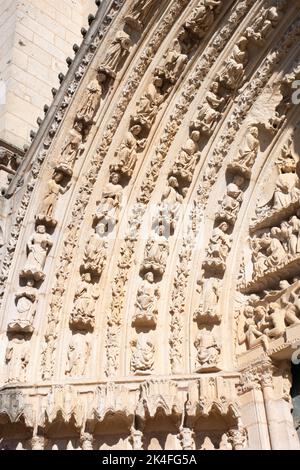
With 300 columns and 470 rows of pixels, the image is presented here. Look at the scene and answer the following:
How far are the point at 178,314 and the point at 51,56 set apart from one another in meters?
5.26

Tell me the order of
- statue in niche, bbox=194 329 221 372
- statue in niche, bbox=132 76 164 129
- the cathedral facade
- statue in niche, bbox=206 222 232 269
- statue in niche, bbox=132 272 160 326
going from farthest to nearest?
1. statue in niche, bbox=132 76 164 129
2. statue in niche, bbox=206 222 232 269
3. statue in niche, bbox=132 272 160 326
4. statue in niche, bbox=194 329 221 372
5. the cathedral facade

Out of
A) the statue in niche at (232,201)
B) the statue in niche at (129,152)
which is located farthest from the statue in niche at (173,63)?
the statue in niche at (232,201)

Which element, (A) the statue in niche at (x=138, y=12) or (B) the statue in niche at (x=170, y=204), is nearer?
(B) the statue in niche at (x=170, y=204)

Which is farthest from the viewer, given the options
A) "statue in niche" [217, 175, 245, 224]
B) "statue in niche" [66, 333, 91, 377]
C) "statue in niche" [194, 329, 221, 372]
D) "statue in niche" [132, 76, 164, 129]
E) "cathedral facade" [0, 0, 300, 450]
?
"statue in niche" [132, 76, 164, 129]

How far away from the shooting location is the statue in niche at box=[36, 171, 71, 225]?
6293 mm

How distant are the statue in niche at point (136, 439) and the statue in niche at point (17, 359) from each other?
1.12 metres

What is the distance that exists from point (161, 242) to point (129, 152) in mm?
1114

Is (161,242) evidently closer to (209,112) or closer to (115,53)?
(209,112)

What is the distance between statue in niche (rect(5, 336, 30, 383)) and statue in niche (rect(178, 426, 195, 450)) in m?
1.52

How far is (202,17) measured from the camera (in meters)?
6.43

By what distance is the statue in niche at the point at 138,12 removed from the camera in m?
6.54

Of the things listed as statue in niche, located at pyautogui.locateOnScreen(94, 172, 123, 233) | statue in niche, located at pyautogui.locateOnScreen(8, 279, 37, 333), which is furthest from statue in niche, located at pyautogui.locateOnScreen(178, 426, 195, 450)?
statue in niche, located at pyautogui.locateOnScreen(94, 172, 123, 233)

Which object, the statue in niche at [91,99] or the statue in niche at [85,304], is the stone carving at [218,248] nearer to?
the statue in niche at [85,304]

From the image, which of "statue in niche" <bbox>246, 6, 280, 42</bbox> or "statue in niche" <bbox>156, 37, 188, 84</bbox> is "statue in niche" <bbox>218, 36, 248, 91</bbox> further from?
"statue in niche" <bbox>156, 37, 188, 84</bbox>
